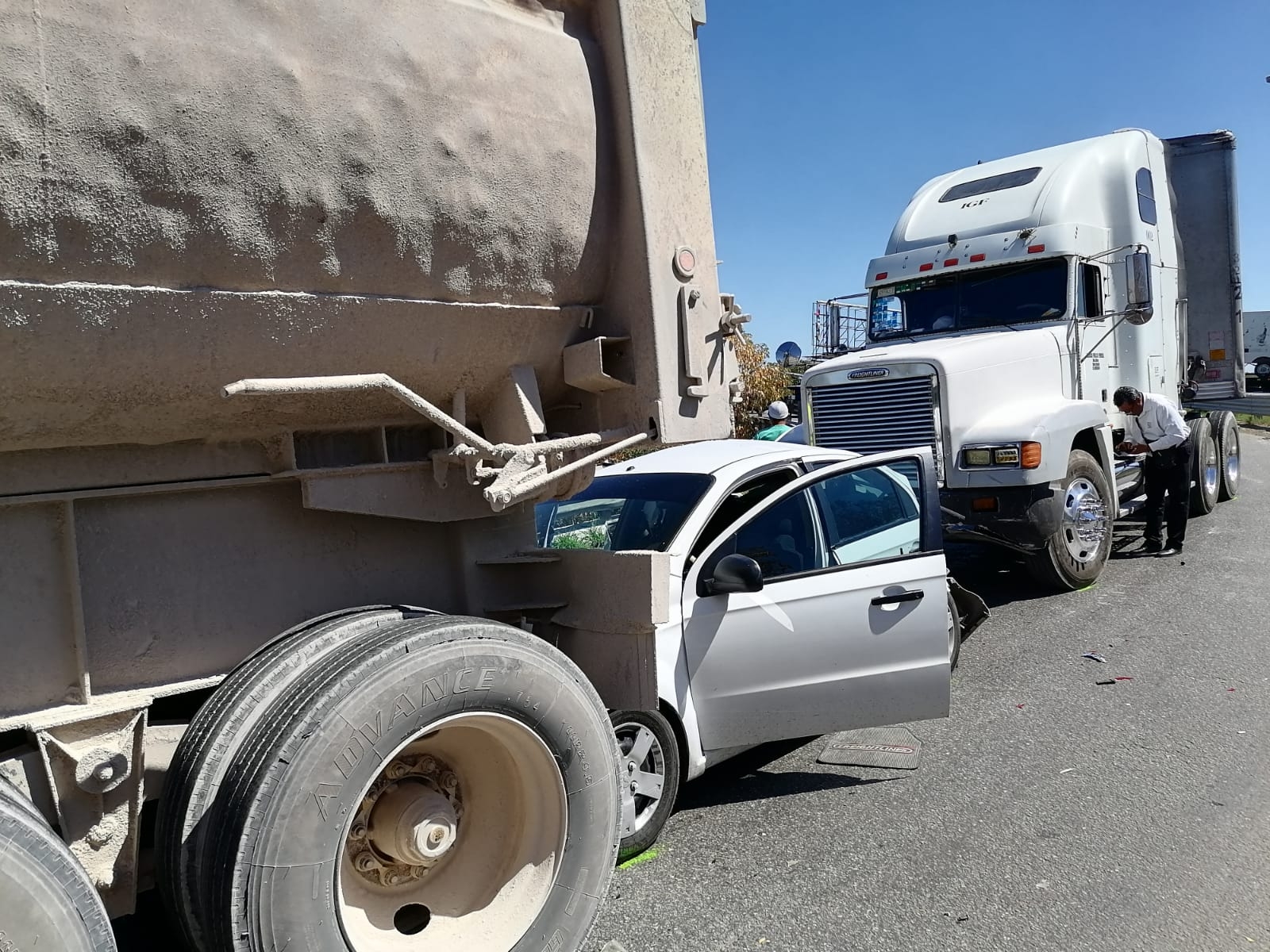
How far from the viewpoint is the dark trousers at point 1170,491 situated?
31.5ft

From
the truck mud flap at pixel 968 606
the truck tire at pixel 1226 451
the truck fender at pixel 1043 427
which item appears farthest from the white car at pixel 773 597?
the truck tire at pixel 1226 451

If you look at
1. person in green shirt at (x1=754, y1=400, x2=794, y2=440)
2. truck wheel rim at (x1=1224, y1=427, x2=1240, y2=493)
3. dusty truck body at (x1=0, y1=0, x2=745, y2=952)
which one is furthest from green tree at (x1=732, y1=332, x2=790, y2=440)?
dusty truck body at (x1=0, y1=0, x2=745, y2=952)

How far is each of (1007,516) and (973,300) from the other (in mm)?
2594

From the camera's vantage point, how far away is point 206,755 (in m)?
2.53

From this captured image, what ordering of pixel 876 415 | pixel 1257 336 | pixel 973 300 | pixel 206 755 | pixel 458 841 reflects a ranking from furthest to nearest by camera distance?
pixel 1257 336, pixel 973 300, pixel 876 415, pixel 458 841, pixel 206 755

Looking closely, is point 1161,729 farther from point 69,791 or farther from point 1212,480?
point 1212,480

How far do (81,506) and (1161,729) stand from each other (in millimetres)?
5287

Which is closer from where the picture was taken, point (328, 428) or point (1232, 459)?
point (328, 428)

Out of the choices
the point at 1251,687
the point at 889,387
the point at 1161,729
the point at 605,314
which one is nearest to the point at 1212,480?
the point at 889,387

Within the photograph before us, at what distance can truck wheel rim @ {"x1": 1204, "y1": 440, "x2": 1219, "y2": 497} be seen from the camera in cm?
1196

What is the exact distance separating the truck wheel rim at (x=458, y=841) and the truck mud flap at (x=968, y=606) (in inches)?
148

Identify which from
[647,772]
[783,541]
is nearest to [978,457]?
[783,541]

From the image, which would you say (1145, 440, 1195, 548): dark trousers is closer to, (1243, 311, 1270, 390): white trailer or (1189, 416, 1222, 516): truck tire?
(1189, 416, 1222, 516): truck tire

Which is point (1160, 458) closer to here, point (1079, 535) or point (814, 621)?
point (1079, 535)
